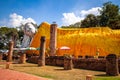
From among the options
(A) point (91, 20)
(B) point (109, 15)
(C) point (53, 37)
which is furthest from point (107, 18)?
(C) point (53, 37)

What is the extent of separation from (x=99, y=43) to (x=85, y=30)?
4.37 meters

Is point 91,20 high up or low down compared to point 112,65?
up

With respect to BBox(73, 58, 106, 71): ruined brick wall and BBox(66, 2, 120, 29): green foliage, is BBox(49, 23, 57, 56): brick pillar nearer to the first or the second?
BBox(73, 58, 106, 71): ruined brick wall

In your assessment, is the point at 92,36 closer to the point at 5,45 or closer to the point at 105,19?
the point at 105,19

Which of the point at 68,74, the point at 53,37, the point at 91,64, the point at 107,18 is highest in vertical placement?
the point at 107,18

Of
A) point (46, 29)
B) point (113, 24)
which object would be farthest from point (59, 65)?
point (113, 24)

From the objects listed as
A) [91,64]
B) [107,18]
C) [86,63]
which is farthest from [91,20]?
[91,64]

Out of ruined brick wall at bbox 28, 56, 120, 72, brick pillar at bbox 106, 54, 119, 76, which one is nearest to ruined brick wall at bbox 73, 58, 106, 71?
ruined brick wall at bbox 28, 56, 120, 72

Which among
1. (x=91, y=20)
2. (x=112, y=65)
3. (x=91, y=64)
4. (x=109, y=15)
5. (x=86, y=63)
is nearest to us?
(x=112, y=65)

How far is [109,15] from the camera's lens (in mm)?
48000

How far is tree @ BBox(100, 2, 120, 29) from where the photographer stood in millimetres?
46500

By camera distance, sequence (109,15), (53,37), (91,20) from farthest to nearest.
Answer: (91,20)
(109,15)
(53,37)

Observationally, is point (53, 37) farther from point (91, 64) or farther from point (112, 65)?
point (112, 65)

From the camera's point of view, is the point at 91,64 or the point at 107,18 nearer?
the point at 91,64
